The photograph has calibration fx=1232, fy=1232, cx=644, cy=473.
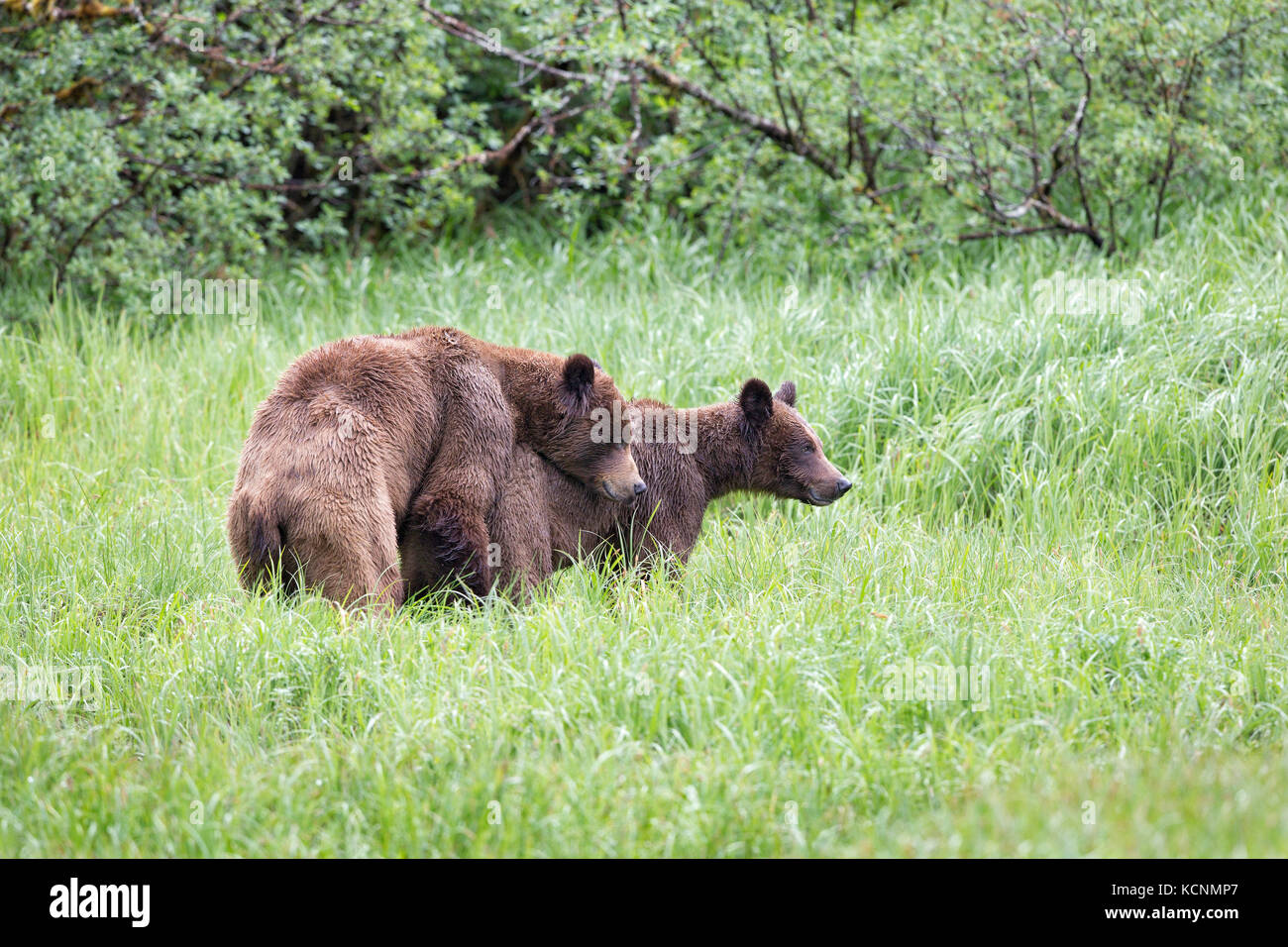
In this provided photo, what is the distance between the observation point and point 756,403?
272 inches

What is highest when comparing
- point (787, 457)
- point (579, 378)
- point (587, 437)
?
point (579, 378)

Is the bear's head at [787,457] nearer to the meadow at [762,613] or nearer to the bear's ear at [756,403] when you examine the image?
the bear's ear at [756,403]

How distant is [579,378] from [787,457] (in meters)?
1.38

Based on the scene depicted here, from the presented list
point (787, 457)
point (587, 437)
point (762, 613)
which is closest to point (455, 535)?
point (587, 437)

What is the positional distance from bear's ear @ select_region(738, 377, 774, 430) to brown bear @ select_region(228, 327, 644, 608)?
29.7 inches

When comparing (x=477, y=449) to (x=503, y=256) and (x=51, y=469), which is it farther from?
(x=503, y=256)

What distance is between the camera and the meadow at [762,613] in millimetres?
4094

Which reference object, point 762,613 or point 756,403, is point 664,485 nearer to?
point 756,403

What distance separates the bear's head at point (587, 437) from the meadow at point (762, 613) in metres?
0.61

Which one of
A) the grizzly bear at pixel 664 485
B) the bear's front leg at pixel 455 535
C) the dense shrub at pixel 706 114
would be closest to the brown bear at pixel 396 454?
the bear's front leg at pixel 455 535

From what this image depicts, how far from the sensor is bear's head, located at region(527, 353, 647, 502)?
6.36 meters

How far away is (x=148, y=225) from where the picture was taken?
1130 centimetres

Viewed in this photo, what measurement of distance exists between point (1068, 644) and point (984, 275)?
251 inches

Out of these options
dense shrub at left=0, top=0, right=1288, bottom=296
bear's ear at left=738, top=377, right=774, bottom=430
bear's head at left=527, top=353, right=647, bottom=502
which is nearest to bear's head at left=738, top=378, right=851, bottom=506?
bear's ear at left=738, top=377, right=774, bottom=430
